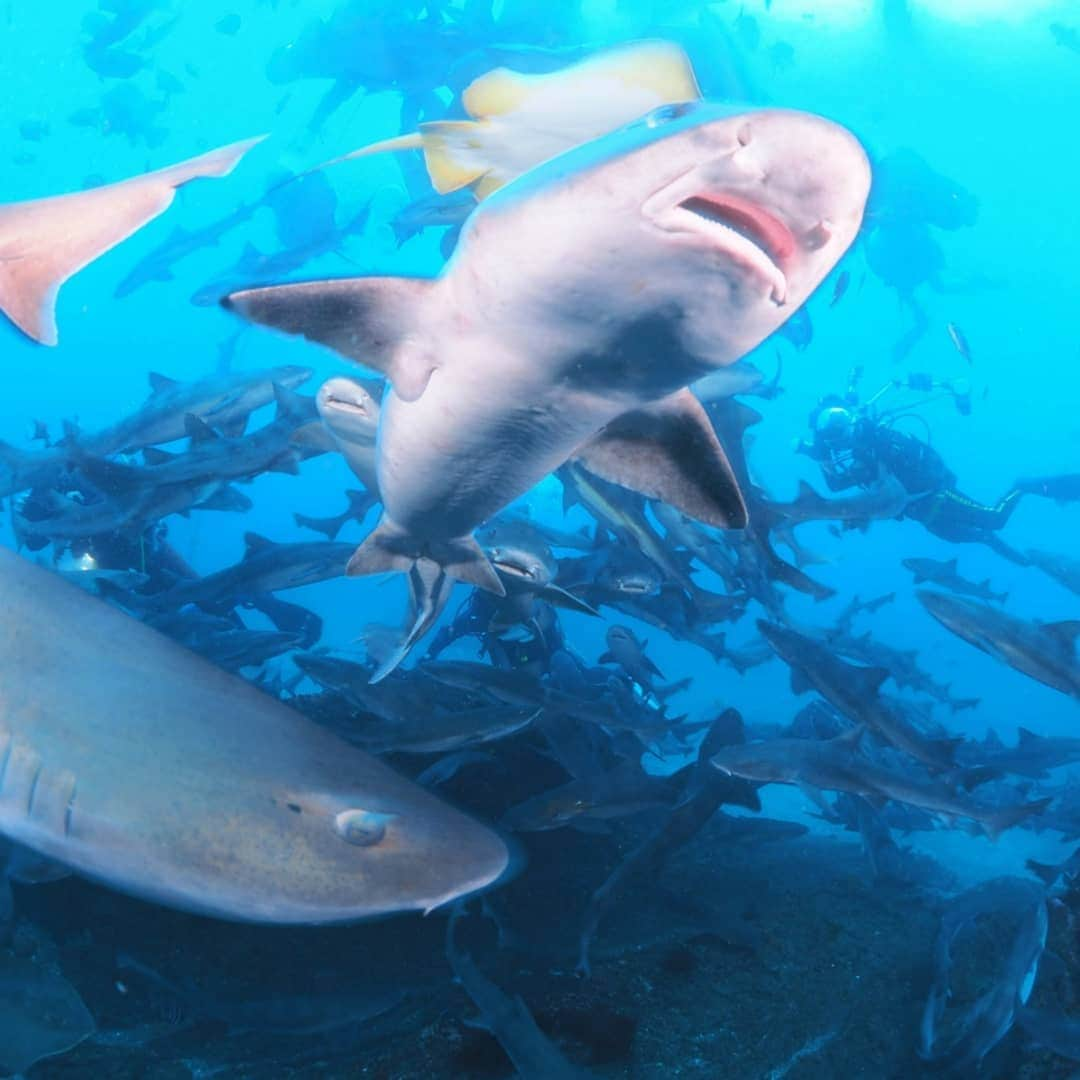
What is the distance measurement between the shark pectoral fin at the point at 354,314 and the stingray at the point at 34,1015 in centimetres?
336

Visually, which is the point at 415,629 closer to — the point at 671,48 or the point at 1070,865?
the point at 1070,865

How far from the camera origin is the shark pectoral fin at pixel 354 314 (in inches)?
87.3

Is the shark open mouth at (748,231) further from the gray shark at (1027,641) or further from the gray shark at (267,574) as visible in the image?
the gray shark at (1027,641)

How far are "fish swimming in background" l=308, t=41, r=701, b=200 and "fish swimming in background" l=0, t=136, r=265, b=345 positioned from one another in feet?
11.2

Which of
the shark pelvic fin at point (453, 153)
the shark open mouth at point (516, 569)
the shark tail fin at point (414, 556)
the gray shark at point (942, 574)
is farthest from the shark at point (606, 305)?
the gray shark at point (942, 574)

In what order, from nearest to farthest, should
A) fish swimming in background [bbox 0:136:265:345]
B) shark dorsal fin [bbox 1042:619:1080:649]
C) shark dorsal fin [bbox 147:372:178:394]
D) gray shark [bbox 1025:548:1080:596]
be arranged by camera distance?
fish swimming in background [bbox 0:136:265:345]
shark dorsal fin [bbox 1042:619:1080:649]
shark dorsal fin [bbox 147:372:178:394]
gray shark [bbox 1025:548:1080:596]

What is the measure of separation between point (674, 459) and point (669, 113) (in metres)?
1.43

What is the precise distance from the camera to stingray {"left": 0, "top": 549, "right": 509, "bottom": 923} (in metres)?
1.90

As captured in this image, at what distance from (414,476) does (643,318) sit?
1585 mm

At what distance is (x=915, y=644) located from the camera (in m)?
45.4

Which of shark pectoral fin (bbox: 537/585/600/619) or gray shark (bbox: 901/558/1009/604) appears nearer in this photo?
shark pectoral fin (bbox: 537/585/600/619)

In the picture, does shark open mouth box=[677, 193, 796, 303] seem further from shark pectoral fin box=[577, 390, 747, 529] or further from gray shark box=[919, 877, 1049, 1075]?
gray shark box=[919, 877, 1049, 1075]

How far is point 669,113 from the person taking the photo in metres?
1.70

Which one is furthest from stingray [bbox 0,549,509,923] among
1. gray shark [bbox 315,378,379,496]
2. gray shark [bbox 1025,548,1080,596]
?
gray shark [bbox 1025,548,1080,596]
